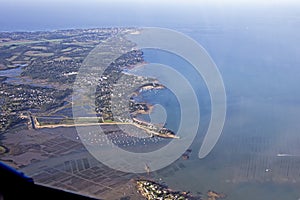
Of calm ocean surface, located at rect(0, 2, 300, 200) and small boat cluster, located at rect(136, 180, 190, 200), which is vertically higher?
calm ocean surface, located at rect(0, 2, 300, 200)

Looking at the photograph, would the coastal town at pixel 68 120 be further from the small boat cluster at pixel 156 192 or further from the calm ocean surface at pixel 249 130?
the calm ocean surface at pixel 249 130

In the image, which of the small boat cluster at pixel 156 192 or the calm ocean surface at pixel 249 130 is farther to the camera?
the calm ocean surface at pixel 249 130

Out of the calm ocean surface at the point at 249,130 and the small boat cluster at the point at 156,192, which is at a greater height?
the calm ocean surface at the point at 249,130

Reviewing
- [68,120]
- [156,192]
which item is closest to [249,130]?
[156,192]

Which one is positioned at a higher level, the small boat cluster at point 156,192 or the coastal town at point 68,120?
the coastal town at point 68,120

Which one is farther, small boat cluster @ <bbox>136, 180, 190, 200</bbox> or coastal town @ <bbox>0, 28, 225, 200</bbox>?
coastal town @ <bbox>0, 28, 225, 200</bbox>

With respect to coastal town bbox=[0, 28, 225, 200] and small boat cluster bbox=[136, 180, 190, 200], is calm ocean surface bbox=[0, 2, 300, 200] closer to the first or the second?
small boat cluster bbox=[136, 180, 190, 200]

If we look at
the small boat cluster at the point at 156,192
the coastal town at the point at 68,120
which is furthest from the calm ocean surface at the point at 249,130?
the coastal town at the point at 68,120

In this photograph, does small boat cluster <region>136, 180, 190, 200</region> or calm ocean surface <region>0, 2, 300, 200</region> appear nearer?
small boat cluster <region>136, 180, 190, 200</region>

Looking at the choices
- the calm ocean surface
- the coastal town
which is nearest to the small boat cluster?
the coastal town

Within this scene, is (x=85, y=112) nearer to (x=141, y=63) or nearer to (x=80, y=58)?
(x=141, y=63)

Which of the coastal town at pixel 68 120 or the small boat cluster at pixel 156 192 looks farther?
the coastal town at pixel 68 120

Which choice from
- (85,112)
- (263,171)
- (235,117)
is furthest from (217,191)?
(85,112)
